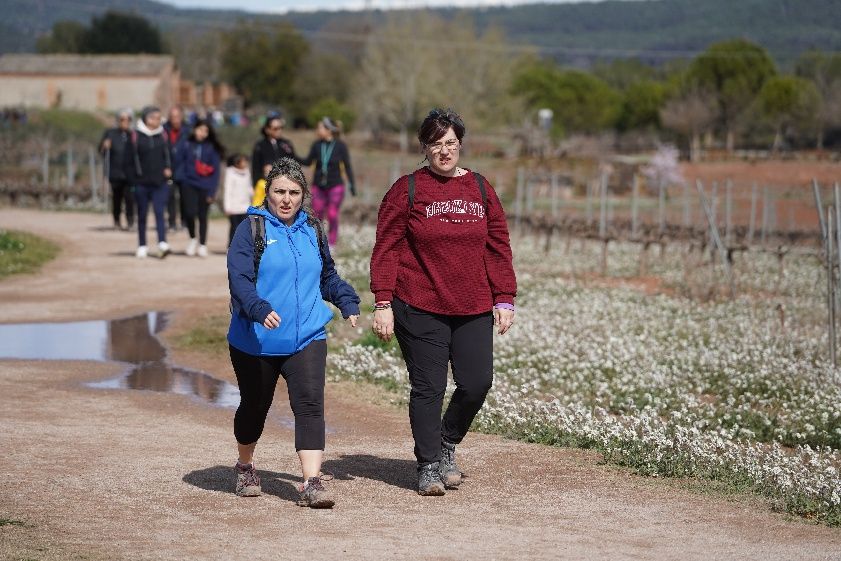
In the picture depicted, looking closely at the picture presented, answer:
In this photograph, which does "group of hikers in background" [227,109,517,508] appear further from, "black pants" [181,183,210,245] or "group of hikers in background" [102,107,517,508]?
"black pants" [181,183,210,245]

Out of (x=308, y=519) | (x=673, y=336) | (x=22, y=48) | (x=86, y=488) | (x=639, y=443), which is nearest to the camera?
(x=308, y=519)

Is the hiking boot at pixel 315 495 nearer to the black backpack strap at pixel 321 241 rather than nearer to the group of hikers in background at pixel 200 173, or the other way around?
the black backpack strap at pixel 321 241

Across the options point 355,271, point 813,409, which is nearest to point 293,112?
point 355,271

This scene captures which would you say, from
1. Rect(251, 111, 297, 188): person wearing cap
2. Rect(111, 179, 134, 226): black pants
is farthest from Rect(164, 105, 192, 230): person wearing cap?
Rect(251, 111, 297, 188): person wearing cap

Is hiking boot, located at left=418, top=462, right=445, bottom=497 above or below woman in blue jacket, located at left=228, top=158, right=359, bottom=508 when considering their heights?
below

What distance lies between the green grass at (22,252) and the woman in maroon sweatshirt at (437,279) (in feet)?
38.7

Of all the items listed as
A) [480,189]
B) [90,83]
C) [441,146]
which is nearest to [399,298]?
[480,189]

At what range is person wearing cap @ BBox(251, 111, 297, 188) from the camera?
58.2ft

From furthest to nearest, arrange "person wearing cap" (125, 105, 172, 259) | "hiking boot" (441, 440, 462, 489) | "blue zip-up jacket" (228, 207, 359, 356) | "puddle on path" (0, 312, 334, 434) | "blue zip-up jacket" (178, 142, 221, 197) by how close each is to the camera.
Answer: "blue zip-up jacket" (178, 142, 221, 197) < "person wearing cap" (125, 105, 172, 259) < "puddle on path" (0, 312, 334, 434) < "hiking boot" (441, 440, 462, 489) < "blue zip-up jacket" (228, 207, 359, 356)

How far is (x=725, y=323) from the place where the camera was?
706 inches

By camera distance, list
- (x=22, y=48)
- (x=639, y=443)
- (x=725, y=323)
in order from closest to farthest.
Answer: (x=639, y=443) → (x=725, y=323) → (x=22, y=48)

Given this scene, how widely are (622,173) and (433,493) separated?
53.5m

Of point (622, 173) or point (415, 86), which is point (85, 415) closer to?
point (622, 173)

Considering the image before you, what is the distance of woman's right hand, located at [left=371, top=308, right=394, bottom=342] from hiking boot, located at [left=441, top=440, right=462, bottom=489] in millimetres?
744
